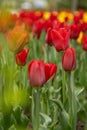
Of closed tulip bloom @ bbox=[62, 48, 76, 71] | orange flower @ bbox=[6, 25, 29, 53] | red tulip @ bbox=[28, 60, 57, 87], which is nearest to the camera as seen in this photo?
red tulip @ bbox=[28, 60, 57, 87]

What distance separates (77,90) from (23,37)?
42 centimetres

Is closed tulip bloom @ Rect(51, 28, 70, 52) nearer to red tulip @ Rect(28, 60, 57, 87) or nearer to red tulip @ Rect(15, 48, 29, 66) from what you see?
red tulip @ Rect(15, 48, 29, 66)

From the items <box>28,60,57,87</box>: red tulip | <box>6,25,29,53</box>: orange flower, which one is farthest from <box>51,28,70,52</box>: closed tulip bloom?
<box>28,60,57,87</box>: red tulip

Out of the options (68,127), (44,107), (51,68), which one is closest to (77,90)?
(44,107)

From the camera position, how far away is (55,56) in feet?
9.51

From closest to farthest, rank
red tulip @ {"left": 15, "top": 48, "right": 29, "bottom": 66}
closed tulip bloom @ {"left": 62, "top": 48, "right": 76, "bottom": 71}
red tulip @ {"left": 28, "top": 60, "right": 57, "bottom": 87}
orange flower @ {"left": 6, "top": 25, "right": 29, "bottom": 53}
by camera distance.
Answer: red tulip @ {"left": 28, "top": 60, "right": 57, "bottom": 87} → closed tulip bloom @ {"left": 62, "top": 48, "right": 76, "bottom": 71} → orange flower @ {"left": 6, "top": 25, "right": 29, "bottom": 53} → red tulip @ {"left": 15, "top": 48, "right": 29, "bottom": 66}

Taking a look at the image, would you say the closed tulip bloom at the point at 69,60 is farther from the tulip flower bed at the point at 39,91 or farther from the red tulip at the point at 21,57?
the red tulip at the point at 21,57

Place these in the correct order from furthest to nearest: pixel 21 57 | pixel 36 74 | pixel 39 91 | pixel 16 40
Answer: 1. pixel 21 57
2. pixel 16 40
3. pixel 39 91
4. pixel 36 74

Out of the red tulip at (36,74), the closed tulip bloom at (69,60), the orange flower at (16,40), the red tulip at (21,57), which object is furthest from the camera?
the red tulip at (21,57)

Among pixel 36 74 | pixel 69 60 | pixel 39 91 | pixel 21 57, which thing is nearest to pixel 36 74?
pixel 36 74

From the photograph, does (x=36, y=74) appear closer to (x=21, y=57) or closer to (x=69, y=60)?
(x=69, y=60)

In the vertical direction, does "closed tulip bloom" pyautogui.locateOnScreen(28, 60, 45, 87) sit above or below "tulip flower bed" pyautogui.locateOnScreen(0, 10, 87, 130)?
above

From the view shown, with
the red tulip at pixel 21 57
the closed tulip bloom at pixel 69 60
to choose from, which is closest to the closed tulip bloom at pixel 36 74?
the closed tulip bloom at pixel 69 60

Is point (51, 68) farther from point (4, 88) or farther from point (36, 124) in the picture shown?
point (4, 88)
